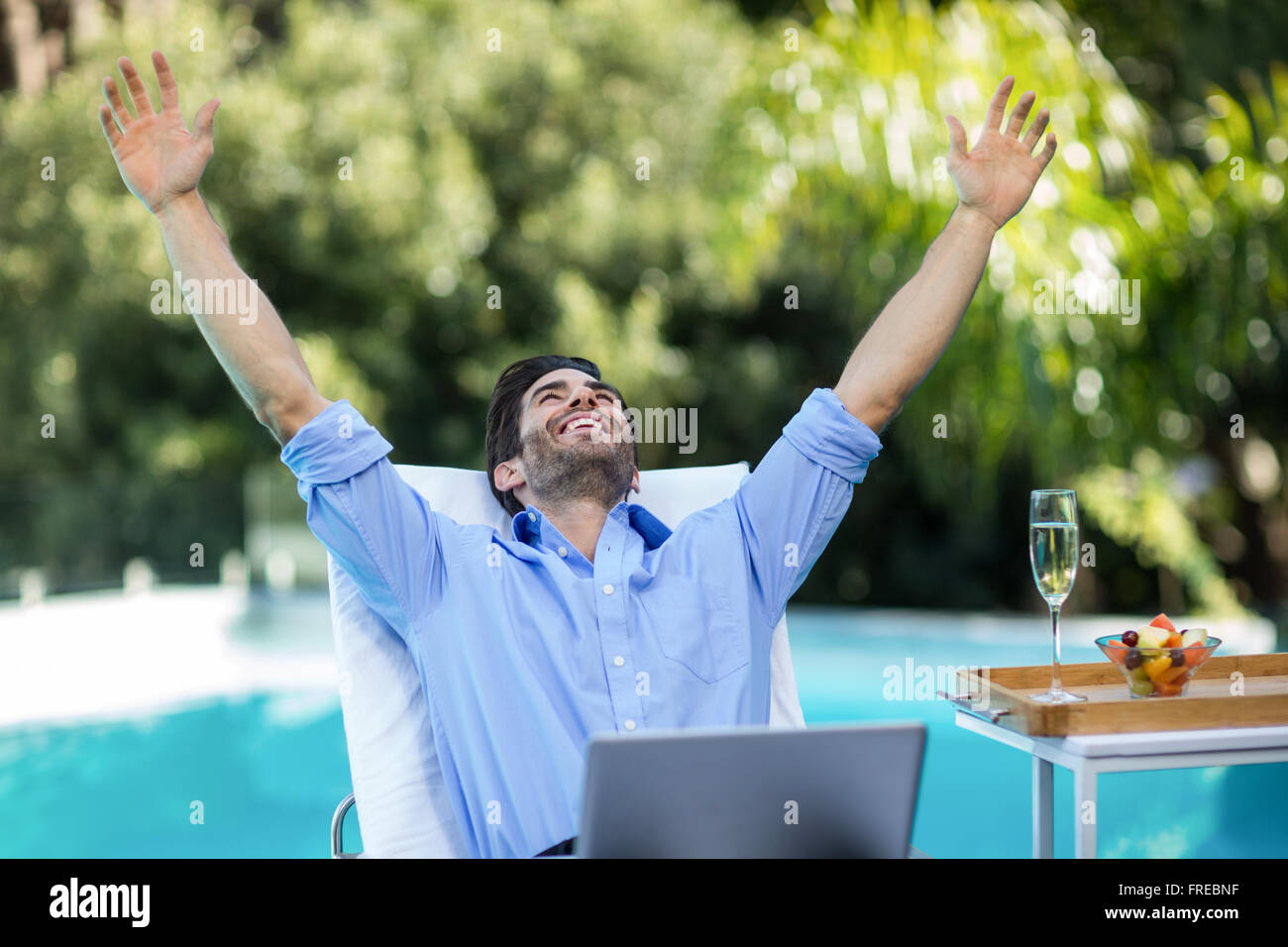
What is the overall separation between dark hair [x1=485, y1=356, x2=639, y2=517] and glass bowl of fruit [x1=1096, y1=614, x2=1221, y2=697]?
3.42ft

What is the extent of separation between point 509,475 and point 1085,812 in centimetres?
130

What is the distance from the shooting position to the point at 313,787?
4.82m

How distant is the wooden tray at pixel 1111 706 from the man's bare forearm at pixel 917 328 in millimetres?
516

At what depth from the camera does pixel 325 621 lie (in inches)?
296

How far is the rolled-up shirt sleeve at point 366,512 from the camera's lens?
75.9 inches

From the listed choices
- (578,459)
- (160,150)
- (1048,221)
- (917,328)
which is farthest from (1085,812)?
(1048,221)

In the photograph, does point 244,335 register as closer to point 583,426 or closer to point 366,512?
point 366,512

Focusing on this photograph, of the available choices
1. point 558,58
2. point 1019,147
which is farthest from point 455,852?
point 558,58

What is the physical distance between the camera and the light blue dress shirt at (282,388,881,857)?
194cm

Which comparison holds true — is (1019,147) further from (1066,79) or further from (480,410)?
(480,410)

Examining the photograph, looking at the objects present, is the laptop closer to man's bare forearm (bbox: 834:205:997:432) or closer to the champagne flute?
the champagne flute

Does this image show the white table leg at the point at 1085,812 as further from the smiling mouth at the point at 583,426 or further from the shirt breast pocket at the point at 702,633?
the smiling mouth at the point at 583,426
